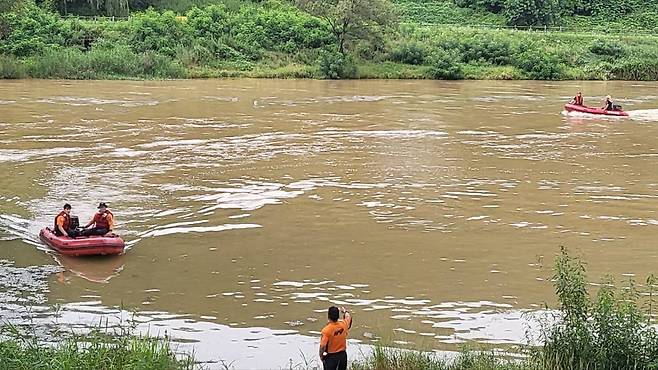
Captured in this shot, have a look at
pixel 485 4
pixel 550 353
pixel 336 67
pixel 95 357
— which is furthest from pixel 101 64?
pixel 550 353

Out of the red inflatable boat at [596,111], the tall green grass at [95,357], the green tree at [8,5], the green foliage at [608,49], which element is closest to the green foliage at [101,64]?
the red inflatable boat at [596,111]

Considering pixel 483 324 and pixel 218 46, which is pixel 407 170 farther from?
pixel 218 46

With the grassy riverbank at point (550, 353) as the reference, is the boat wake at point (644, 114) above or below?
below

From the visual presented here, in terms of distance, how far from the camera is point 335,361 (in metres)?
9.75

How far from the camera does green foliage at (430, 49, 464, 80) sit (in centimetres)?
6262

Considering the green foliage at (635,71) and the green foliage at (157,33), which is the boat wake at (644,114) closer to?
the green foliage at (635,71)

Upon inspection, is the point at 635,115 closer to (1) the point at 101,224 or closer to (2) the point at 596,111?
(2) the point at 596,111

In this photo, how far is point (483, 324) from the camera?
507 inches

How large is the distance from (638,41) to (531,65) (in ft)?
46.2

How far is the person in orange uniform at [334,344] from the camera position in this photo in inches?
381

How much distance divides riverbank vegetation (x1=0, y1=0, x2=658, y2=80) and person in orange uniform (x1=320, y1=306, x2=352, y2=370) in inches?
1917

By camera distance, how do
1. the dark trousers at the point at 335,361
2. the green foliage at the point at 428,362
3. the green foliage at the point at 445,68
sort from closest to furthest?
the green foliage at the point at 428,362 → the dark trousers at the point at 335,361 → the green foliage at the point at 445,68

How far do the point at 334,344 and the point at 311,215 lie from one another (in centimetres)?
1037

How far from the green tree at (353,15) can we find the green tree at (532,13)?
949 inches
